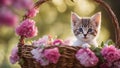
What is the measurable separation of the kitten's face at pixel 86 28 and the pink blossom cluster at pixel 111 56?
0.26 m

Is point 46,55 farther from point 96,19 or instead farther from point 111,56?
point 96,19

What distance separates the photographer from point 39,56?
3.49ft

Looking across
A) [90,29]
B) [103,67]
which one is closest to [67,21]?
[90,29]

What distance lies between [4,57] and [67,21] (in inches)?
88.8

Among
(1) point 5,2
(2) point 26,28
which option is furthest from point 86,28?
(1) point 5,2

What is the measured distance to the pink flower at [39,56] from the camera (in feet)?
3.45

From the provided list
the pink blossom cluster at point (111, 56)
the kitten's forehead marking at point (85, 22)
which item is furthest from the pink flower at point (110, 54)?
the kitten's forehead marking at point (85, 22)

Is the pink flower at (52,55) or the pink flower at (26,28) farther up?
the pink flower at (26,28)

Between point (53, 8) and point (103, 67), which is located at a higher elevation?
point (53, 8)

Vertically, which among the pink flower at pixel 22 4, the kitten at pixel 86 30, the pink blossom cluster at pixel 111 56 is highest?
the pink flower at pixel 22 4

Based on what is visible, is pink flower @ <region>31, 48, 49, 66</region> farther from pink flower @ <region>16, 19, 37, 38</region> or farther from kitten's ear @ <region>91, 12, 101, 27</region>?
kitten's ear @ <region>91, 12, 101, 27</region>

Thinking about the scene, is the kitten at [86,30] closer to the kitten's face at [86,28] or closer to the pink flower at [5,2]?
the kitten's face at [86,28]

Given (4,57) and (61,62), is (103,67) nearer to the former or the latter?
(61,62)

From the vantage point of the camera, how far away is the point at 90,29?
4.47 ft
